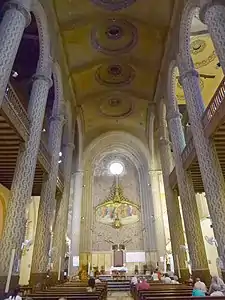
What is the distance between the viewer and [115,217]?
2198 cm

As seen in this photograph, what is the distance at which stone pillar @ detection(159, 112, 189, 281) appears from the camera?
12.0 meters

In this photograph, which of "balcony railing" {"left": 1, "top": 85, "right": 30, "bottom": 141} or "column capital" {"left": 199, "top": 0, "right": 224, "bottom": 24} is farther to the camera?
"column capital" {"left": 199, "top": 0, "right": 224, "bottom": 24}

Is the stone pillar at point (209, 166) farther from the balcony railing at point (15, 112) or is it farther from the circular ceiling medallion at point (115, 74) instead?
the circular ceiling medallion at point (115, 74)

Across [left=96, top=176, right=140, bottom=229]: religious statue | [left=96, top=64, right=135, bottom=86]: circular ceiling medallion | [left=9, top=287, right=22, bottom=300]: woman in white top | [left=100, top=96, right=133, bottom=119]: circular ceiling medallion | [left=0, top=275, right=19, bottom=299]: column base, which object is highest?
[left=100, top=96, right=133, bottom=119]: circular ceiling medallion

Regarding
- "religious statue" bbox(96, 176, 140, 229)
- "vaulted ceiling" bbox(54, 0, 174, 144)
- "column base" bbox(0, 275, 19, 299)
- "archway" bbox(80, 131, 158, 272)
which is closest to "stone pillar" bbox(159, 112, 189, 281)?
"vaulted ceiling" bbox(54, 0, 174, 144)

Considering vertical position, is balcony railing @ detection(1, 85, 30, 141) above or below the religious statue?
A: below

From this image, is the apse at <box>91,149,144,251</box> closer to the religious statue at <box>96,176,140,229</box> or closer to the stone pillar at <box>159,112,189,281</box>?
the religious statue at <box>96,176,140,229</box>

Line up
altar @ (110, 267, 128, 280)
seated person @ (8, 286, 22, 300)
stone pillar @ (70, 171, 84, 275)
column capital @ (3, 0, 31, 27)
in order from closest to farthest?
seated person @ (8, 286, 22, 300) < column capital @ (3, 0, 31, 27) < altar @ (110, 267, 128, 280) < stone pillar @ (70, 171, 84, 275)

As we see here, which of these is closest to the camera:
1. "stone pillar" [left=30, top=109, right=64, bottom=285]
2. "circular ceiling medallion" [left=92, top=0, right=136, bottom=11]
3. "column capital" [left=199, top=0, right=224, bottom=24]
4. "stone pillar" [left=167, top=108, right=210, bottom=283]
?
"column capital" [left=199, top=0, right=224, bottom=24]

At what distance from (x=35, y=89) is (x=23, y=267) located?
33.7ft

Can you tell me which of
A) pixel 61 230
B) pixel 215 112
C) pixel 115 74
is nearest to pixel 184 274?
pixel 61 230

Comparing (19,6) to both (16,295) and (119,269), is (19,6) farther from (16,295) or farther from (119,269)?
(119,269)

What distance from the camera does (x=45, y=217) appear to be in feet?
33.8

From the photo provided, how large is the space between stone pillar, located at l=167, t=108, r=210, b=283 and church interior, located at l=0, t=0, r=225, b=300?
5 centimetres
